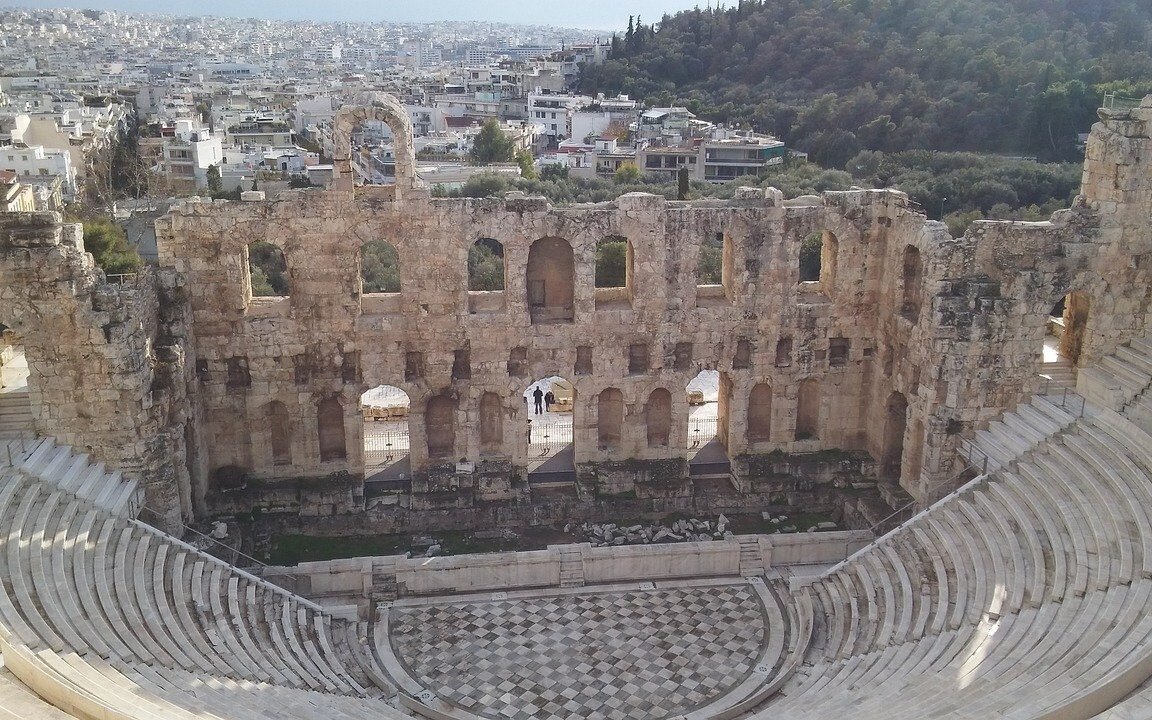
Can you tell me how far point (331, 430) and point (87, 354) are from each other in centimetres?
661

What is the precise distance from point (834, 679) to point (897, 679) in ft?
6.21

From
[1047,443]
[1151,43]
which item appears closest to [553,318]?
[1047,443]

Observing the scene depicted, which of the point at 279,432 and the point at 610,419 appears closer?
the point at 279,432

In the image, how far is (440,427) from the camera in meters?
25.8

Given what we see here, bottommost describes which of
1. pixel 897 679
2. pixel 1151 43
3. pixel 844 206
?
pixel 897 679

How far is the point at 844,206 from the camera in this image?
83.0 feet

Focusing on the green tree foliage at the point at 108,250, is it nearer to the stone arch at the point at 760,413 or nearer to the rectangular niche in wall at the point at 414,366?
the rectangular niche in wall at the point at 414,366

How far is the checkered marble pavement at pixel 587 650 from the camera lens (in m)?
19.0

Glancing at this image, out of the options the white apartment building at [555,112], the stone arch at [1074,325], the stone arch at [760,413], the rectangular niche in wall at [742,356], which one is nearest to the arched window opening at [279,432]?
the rectangular niche in wall at [742,356]

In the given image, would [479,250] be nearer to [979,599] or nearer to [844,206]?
[844,206]

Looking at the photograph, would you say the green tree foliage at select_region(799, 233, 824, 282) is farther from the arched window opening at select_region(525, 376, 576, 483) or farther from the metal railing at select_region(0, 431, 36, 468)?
the metal railing at select_region(0, 431, 36, 468)

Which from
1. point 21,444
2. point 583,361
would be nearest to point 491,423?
point 583,361

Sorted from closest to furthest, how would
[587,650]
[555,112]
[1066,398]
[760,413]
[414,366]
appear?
1. [587,650]
2. [1066,398]
3. [414,366]
4. [760,413]
5. [555,112]

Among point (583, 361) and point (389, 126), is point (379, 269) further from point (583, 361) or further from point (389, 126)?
point (389, 126)
